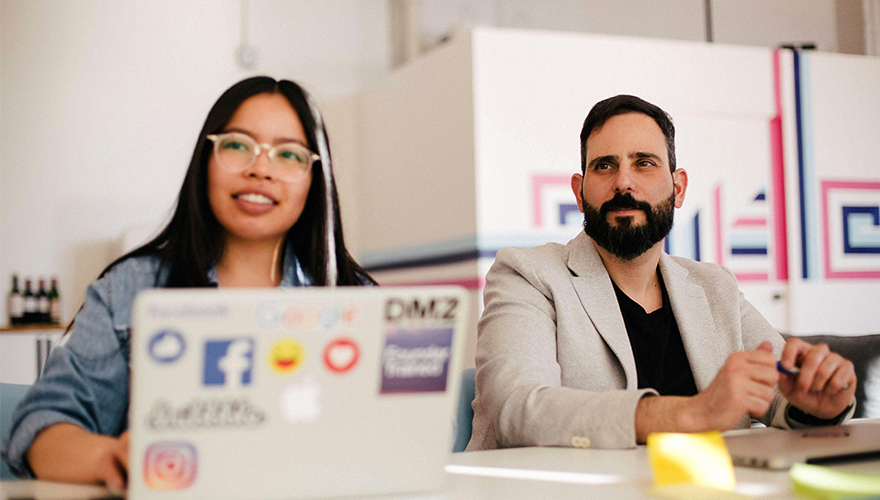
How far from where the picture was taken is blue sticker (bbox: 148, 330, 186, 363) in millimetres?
641

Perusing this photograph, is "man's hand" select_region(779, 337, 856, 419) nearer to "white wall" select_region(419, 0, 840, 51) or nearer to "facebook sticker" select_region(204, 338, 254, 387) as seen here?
"facebook sticker" select_region(204, 338, 254, 387)

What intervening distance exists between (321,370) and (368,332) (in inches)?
2.2

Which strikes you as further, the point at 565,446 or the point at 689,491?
the point at 565,446

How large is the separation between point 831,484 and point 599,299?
87cm

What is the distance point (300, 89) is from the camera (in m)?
1.33

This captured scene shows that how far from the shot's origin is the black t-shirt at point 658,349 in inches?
63.6

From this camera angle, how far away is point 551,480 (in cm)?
87

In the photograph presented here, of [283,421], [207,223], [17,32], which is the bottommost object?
[283,421]

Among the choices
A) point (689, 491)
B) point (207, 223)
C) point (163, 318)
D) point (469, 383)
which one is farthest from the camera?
point (469, 383)

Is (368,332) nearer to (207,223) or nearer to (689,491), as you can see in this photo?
(689,491)

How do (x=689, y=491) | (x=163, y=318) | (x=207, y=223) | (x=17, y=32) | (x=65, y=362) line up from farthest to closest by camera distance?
(x=17, y=32) < (x=207, y=223) < (x=65, y=362) < (x=689, y=491) < (x=163, y=318)

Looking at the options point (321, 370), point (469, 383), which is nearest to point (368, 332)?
point (321, 370)

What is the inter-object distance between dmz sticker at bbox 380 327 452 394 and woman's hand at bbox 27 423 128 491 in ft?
1.01

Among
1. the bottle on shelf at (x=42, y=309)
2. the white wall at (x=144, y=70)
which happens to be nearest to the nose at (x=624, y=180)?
the white wall at (x=144, y=70)
